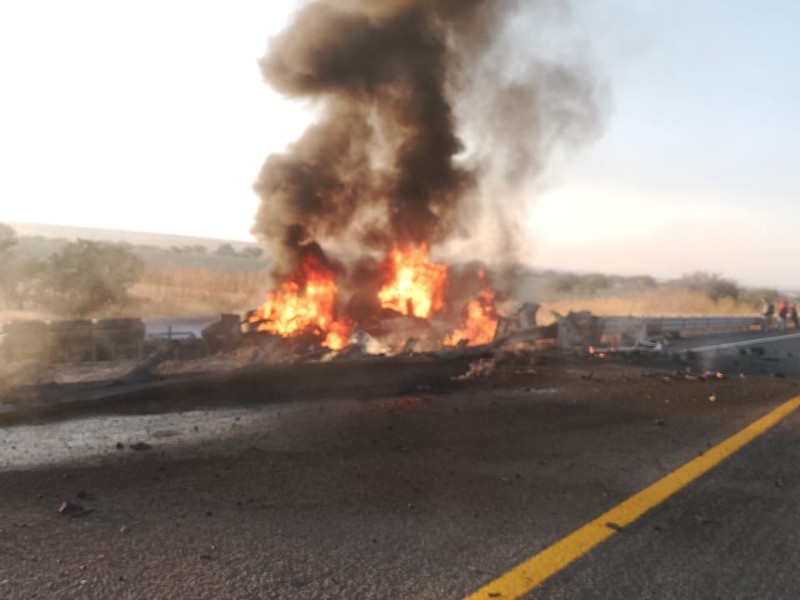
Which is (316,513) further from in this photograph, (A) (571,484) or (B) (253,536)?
(A) (571,484)

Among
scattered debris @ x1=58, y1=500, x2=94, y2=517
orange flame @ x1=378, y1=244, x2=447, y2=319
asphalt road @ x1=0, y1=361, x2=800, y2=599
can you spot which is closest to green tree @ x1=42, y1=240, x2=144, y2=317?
orange flame @ x1=378, y1=244, x2=447, y2=319

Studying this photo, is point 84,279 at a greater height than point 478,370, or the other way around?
point 84,279

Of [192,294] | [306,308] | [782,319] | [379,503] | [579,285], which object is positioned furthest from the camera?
[579,285]

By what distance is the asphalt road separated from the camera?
3.16 meters

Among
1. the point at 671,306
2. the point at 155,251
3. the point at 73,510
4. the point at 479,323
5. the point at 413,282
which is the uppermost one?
the point at 155,251

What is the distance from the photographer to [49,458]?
520 cm

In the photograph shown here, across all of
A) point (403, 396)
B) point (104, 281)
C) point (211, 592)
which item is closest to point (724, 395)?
point (403, 396)

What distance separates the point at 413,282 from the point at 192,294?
18065 mm

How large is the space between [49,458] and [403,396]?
4.23 meters

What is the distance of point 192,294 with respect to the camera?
31.9 metres

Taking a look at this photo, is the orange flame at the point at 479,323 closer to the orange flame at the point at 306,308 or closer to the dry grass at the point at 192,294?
the orange flame at the point at 306,308

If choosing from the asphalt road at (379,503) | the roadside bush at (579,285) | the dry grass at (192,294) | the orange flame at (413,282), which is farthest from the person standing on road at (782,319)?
the roadside bush at (579,285)

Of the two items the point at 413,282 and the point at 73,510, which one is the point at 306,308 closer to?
the point at 413,282

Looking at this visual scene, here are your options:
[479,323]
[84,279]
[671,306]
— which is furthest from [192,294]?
[671,306]
